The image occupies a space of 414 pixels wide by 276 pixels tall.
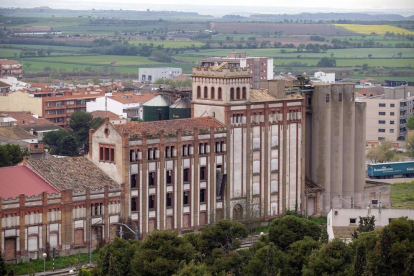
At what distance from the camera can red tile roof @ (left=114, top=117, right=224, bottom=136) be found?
11475 cm

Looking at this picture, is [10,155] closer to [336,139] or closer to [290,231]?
[336,139]

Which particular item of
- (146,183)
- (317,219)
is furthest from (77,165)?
(317,219)

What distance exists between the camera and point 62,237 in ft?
355

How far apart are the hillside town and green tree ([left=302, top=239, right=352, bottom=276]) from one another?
0.10m

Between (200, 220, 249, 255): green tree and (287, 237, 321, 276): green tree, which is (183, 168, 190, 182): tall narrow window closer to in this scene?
(200, 220, 249, 255): green tree

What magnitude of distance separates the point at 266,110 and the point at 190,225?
13970 millimetres

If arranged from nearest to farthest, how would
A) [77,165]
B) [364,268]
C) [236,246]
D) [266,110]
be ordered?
[364,268], [236,246], [77,165], [266,110]

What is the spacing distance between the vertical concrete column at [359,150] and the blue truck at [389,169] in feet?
118

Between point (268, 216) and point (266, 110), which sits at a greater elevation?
point (266, 110)

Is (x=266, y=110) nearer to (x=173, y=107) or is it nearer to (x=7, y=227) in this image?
(x=173, y=107)

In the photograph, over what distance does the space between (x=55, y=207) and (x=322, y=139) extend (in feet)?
111

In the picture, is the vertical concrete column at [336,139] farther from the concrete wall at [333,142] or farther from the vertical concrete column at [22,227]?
the vertical concrete column at [22,227]

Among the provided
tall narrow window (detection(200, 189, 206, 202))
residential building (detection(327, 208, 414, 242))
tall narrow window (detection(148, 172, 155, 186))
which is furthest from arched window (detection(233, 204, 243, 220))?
residential building (detection(327, 208, 414, 242))

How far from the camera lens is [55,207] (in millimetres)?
107312
